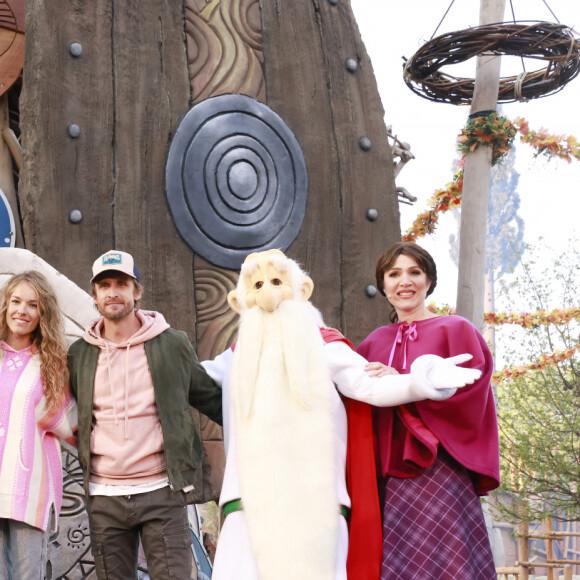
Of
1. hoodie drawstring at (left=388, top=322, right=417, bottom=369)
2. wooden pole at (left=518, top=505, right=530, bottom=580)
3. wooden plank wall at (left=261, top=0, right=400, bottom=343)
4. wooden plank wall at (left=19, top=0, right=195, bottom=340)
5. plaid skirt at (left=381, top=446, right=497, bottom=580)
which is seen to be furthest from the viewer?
wooden pole at (left=518, top=505, right=530, bottom=580)

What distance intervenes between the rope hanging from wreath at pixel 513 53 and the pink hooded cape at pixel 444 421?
1.89 meters

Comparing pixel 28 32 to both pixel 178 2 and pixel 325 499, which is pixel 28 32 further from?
pixel 325 499

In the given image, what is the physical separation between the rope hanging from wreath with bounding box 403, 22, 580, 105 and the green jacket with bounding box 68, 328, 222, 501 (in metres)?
2.25

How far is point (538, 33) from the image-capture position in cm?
417

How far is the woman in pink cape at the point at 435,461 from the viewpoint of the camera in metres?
2.65

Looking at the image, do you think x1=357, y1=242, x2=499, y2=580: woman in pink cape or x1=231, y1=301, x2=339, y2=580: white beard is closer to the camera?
x1=231, y1=301, x2=339, y2=580: white beard

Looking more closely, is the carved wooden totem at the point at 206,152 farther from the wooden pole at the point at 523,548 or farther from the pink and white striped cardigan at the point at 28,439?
the wooden pole at the point at 523,548

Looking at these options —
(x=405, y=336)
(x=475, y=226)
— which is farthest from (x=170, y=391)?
(x=475, y=226)

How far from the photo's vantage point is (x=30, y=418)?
8.64ft

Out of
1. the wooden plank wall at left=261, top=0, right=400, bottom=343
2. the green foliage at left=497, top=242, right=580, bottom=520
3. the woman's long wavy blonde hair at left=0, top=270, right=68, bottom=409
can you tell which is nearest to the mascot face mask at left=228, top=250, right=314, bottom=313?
the woman's long wavy blonde hair at left=0, top=270, right=68, bottom=409

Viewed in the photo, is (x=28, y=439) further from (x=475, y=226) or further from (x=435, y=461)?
(x=475, y=226)

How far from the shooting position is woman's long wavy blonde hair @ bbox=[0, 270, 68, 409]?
8.82 feet

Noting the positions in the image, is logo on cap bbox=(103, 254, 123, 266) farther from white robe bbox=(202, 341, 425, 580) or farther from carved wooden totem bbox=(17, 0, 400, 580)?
carved wooden totem bbox=(17, 0, 400, 580)

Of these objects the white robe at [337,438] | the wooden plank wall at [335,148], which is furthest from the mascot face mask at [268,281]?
the wooden plank wall at [335,148]
